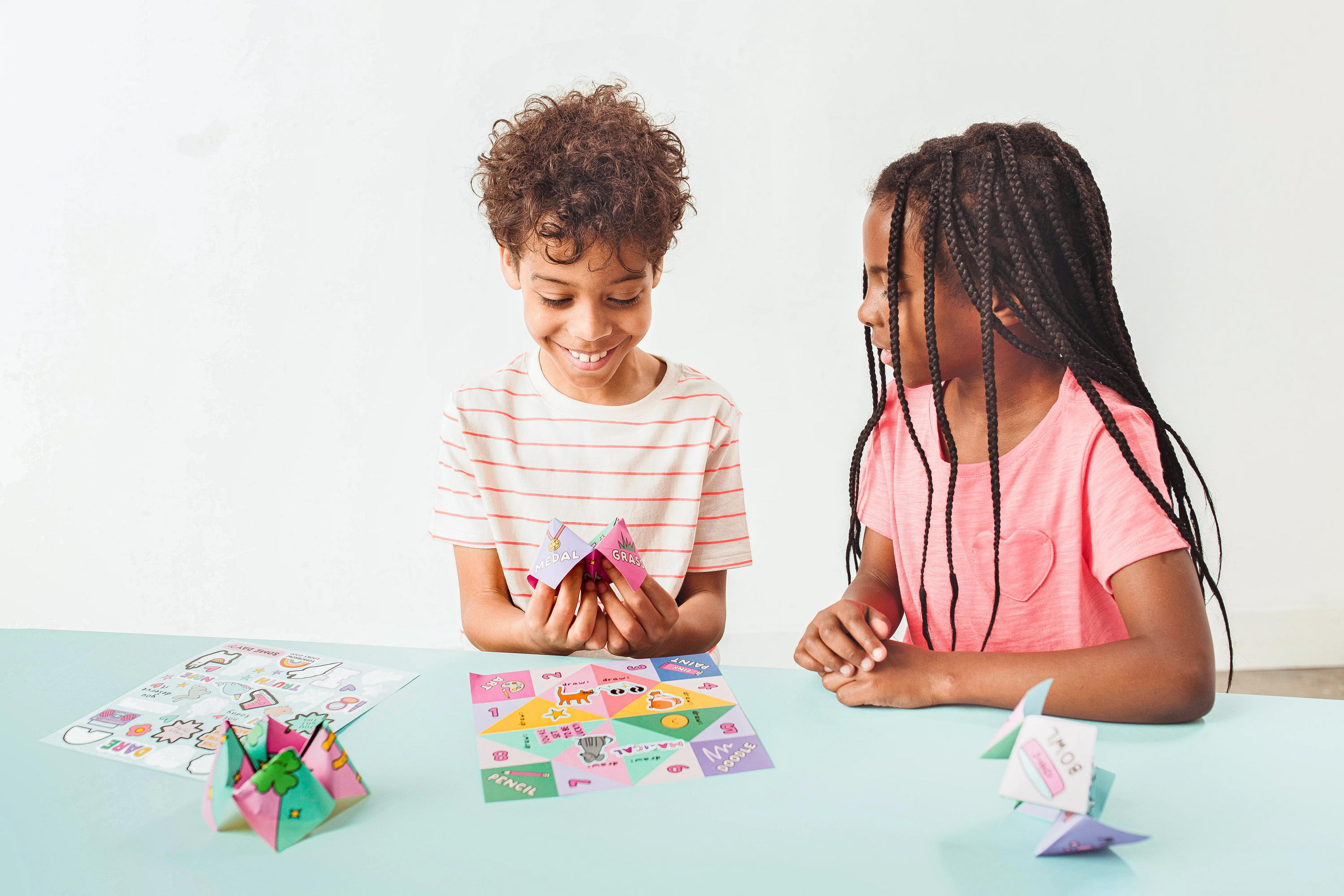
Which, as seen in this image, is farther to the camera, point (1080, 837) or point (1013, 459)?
point (1013, 459)

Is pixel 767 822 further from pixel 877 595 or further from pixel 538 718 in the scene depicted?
pixel 877 595

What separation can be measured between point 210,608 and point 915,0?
2.30 metres

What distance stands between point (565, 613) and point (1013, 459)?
53 centimetres

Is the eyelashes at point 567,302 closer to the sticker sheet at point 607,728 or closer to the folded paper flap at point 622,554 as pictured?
the folded paper flap at point 622,554

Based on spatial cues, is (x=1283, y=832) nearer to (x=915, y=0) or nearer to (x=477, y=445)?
(x=477, y=445)

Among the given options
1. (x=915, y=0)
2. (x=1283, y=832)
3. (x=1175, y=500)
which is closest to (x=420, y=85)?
(x=915, y=0)

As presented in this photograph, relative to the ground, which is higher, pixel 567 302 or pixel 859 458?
pixel 567 302

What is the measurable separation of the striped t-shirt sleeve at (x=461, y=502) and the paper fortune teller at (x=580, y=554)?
0.36m

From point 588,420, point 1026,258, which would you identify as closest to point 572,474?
point 588,420

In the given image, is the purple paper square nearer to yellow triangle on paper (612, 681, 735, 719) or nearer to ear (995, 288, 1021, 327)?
yellow triangle on paper (612, 681, 735, 719)

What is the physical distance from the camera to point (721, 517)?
129 centimetres

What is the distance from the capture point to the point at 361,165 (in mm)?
2100

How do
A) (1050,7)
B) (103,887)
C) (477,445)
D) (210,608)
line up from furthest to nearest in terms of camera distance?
(210,608) < (1050,7) < (477,445) < (103,887)

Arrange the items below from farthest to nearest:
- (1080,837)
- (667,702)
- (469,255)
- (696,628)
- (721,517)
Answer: (469,255), (721,517), (696,628), (667,702), (1080,837)
